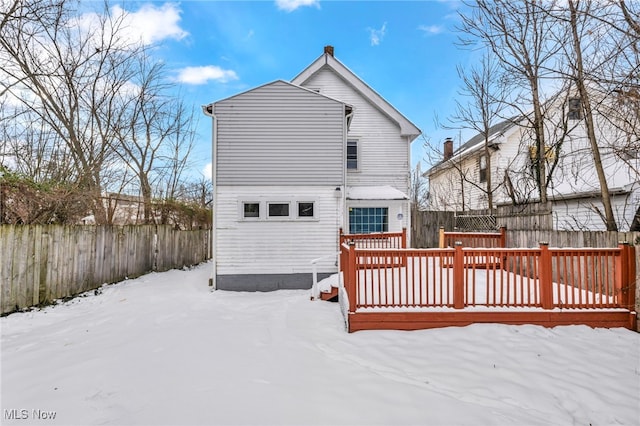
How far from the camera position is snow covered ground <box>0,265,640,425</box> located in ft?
9.41

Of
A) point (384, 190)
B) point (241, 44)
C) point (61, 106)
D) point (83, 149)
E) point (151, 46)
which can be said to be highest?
point (151, 46)

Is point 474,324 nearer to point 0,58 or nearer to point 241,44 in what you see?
point 241,44

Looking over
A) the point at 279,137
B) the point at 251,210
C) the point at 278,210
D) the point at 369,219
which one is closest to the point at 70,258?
the point at 251,210

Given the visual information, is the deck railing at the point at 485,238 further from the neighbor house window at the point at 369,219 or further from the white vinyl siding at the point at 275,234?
the white vinyl siding at the point at 275,234

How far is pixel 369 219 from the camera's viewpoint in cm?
1060

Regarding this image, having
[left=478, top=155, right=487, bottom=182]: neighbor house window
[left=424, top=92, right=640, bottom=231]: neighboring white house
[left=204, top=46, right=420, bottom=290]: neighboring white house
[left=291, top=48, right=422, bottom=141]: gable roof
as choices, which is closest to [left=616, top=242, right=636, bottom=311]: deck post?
[left=424, top=92, right=640, bottom=231]: neighboring white house

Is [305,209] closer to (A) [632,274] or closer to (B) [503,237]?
(B) [503,237]

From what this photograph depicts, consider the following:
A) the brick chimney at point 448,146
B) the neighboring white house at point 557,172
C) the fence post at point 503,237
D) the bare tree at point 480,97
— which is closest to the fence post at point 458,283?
the neighboring white house at point 557,172

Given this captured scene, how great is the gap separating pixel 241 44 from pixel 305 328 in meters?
9.93

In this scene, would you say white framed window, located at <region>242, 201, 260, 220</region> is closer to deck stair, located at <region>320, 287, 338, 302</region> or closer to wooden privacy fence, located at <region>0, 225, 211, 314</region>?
deck stair, located at <region>320, 287, 338, 302</region>

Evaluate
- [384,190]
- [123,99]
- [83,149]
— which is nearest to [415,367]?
[384,190]

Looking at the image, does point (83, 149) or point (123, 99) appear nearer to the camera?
point (83, 149)

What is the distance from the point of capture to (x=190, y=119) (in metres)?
16.1

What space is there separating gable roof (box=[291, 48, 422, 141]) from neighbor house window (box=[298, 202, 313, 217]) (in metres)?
5.05
